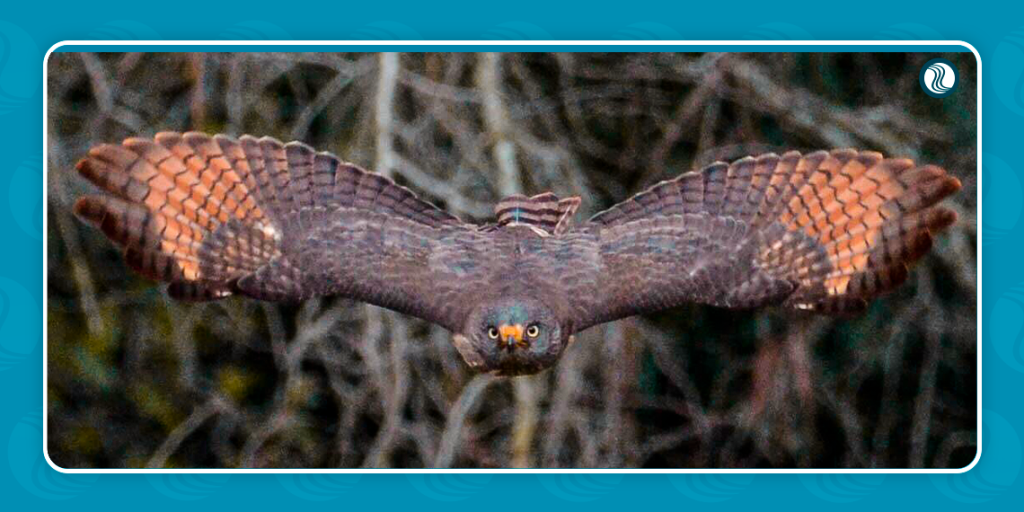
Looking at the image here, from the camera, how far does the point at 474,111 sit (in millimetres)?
7500

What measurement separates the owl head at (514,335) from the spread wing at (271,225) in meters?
0.17

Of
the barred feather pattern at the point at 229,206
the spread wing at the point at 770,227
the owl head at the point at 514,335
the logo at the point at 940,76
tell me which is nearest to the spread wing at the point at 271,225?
the barred feather pattern at the point at 229,206

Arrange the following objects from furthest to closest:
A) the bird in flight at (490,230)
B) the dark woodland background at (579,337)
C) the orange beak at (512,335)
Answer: the dark woodland background at (579,337), the bird in flight at (490,230), the orange beak at (512,335)

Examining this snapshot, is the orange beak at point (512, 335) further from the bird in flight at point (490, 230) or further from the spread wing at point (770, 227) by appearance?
the spread wing at point (770, 227)

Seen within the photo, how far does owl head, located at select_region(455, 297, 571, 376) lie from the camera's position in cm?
648

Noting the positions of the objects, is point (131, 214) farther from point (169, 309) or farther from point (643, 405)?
point (643, 405)

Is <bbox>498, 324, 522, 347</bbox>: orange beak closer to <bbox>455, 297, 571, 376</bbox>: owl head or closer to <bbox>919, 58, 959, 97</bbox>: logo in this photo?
<bbox>455, 297, 571, 376</bbox>: owl head

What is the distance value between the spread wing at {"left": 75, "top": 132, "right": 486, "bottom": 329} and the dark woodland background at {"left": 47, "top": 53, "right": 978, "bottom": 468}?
325 mm

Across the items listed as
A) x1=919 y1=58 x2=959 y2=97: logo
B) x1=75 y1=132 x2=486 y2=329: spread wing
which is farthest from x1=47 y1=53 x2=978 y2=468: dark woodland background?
x1=75 y1=132 x2=486 y2=329: spread wing

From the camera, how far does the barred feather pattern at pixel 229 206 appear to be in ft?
22.2

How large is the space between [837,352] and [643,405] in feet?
2.31

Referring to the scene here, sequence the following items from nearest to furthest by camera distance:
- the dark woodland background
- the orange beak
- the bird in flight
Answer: the orange beak, the bird in flight, the dark woodland background

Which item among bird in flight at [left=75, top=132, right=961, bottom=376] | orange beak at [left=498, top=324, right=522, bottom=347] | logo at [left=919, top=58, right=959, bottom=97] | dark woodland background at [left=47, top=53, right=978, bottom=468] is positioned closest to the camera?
orange beak at [left=498, top=324, right=522, bottom=347]
